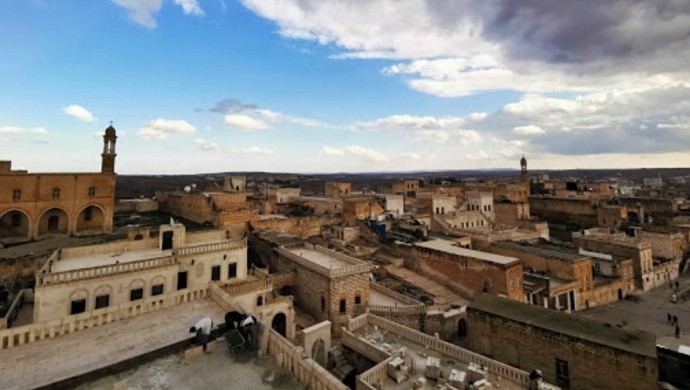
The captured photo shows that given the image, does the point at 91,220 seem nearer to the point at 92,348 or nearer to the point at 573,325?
the point at 92,348

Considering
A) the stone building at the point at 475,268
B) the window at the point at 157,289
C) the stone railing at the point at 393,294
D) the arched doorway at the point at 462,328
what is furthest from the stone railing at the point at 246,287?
the stone building at the point at 475,268

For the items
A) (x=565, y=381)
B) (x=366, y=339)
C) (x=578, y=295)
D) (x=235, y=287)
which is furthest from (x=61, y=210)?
(x=578, y=295)

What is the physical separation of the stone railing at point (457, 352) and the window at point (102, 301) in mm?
12746

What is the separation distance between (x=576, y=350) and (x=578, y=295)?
16559 mm

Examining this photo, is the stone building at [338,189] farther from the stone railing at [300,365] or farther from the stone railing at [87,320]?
the stone railing at [300,365]

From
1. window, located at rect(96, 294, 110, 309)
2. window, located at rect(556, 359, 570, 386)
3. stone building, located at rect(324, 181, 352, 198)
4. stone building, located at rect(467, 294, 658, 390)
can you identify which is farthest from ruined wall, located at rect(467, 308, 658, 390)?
stone building, located at rect(324, 181, 352, 198)

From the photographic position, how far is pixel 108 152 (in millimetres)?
39094

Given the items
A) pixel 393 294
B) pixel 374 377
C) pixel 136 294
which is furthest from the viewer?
pixel 393 294

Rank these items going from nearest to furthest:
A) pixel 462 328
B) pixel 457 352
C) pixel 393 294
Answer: pixel 457 352, pixel 462 328, pixel 393 294

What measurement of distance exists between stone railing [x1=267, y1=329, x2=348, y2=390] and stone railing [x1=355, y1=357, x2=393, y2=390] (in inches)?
178

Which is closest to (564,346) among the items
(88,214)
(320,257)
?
(320,257)

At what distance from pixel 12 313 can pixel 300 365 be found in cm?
1690

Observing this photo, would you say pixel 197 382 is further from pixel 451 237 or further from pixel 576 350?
pixel 451 237

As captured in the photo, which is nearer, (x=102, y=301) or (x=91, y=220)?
(x=102, y=301)
